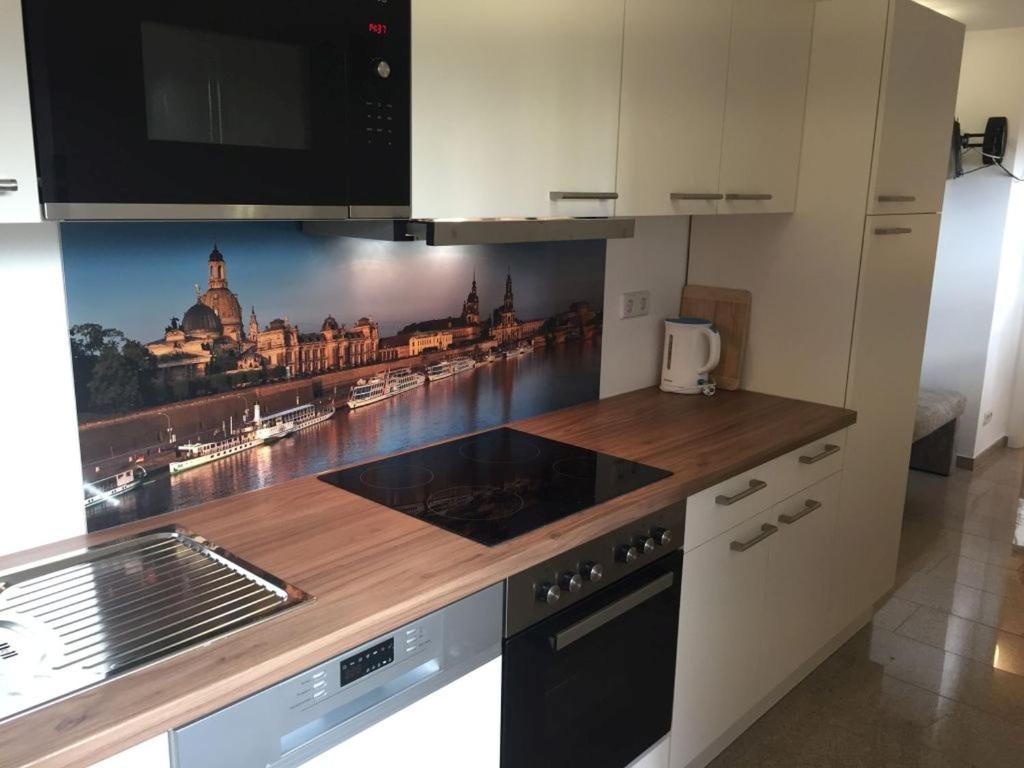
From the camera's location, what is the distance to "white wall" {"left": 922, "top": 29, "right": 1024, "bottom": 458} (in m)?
4.50

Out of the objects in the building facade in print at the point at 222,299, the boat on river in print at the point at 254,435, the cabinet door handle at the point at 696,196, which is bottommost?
the boat on river in print at the point at 254,435

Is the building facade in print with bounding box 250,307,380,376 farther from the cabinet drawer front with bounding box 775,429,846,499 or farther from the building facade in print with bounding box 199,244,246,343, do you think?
the cabinet drawer front with bounding box 775,429,846,499

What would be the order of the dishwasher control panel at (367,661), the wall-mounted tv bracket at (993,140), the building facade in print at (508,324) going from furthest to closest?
the wall-mounted tv bracket at (993,140), the building facade in print at (508,324), the dishwasher control panel at (367,661)

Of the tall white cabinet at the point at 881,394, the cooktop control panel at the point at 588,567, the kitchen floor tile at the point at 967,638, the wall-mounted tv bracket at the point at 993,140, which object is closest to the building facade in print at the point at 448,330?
the cooktop control panel at the point at 588,567

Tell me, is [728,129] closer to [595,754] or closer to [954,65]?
[954,65]

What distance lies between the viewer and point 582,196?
198cm

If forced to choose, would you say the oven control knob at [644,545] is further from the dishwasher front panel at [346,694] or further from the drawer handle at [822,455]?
the drawer handle at [822,455]

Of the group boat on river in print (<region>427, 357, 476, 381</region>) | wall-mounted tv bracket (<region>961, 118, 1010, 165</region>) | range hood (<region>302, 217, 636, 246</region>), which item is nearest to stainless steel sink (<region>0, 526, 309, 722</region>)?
range hood (<region>302, 217, 636, 246</region>)

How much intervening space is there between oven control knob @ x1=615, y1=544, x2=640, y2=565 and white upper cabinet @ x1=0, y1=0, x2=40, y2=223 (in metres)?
1.26

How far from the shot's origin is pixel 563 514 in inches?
69.9

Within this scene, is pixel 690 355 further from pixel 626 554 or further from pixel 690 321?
pixel 626 554

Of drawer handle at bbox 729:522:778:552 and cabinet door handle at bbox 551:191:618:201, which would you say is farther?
drawer handle at bbox 729:522:778:552

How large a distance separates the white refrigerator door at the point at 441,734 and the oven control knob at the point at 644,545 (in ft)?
1.47

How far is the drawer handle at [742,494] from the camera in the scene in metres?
2.14
